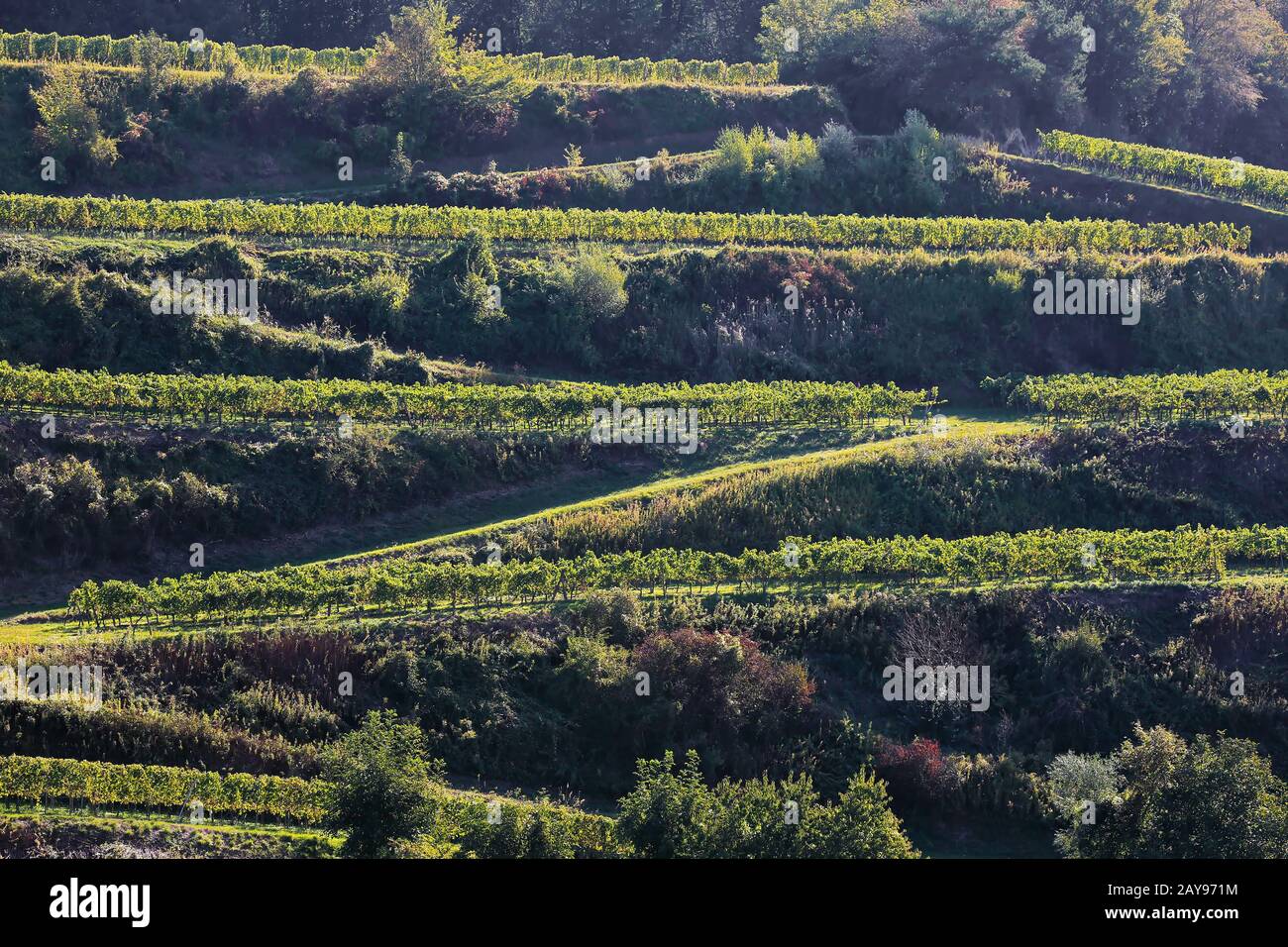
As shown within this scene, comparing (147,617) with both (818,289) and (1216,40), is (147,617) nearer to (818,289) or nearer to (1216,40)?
(818,289)

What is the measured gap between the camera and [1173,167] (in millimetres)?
75938

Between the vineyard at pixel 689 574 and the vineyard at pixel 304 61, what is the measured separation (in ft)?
119

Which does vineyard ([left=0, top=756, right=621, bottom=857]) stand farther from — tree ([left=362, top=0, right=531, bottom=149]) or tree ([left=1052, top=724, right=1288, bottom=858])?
tree ([left=362, top=0, right=531, bottom=149])

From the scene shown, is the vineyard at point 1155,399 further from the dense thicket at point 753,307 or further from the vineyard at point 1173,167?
the vineyard at point 1173,167

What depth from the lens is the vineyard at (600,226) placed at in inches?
2459

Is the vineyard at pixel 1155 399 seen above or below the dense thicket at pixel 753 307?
below

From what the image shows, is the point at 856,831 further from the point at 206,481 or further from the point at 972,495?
the point at 206,481

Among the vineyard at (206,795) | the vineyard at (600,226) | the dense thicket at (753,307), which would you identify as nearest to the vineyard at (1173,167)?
the vineyard at (600,226)

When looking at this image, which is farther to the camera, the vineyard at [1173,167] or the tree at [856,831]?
the vineyard at [1173,167]

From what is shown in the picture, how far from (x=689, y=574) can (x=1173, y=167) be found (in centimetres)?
3896

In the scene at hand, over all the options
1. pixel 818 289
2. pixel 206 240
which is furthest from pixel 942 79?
pixel 206 240

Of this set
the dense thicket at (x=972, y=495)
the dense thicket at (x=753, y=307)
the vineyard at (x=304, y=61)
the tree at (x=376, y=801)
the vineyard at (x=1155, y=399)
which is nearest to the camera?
the tree at (x=376, y=801)

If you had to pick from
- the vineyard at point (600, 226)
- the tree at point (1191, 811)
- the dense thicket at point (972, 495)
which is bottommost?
the tree at point (1191, 811)

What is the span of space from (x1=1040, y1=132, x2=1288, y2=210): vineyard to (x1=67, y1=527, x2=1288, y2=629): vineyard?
87.5ft
